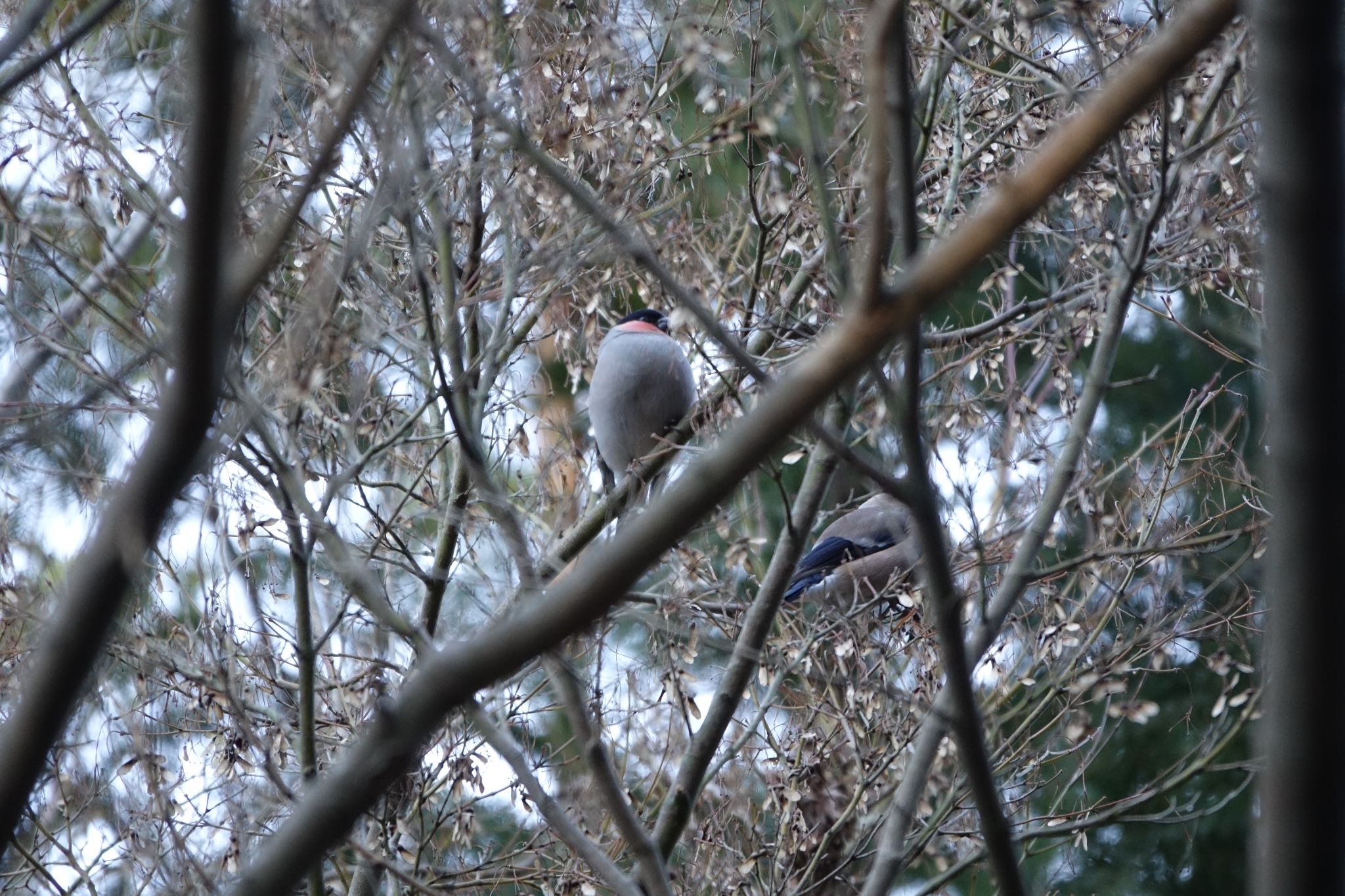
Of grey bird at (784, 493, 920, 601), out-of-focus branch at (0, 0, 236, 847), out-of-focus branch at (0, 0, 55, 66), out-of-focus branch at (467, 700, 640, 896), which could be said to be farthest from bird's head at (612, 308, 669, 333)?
out-of-focus branch at (0, 0, 236, 847)

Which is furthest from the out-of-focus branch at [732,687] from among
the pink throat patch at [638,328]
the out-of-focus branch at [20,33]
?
the out-of-focus branch at [20,33]

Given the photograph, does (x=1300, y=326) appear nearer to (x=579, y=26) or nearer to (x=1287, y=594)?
(x=1287, y=594)

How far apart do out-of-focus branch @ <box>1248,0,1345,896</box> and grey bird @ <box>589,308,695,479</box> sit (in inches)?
142

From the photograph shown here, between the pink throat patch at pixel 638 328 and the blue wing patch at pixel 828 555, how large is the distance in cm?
127

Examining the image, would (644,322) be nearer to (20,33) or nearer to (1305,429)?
(20,33)

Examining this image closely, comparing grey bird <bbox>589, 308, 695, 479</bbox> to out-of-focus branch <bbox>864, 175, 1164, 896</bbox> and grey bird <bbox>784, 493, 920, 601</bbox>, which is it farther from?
out-of-focus branch <bbox>864, 175, 1164, 896</bbox>

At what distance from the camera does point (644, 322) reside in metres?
4.71

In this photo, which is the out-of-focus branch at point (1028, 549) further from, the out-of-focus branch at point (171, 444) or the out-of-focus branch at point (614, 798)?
the out-of-focus branch at point (171, 444)

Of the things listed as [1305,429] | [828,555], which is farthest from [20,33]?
[828,555]

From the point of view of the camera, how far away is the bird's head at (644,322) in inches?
182

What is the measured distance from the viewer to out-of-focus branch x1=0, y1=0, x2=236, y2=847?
981mm

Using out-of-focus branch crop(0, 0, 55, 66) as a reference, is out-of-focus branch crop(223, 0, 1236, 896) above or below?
below

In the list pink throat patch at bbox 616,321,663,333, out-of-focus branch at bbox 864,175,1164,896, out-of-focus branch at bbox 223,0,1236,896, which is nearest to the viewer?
out-of-focus branch at bbox 223,0,1236,896

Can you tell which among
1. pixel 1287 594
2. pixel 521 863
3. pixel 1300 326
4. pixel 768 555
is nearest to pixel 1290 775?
pixel 1287 594
